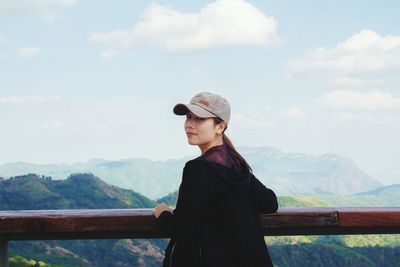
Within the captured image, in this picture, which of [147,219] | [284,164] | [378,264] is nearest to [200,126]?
[147,219]

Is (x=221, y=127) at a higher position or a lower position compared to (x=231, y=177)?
higher

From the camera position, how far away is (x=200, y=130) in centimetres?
226

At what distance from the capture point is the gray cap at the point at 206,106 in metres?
2.24

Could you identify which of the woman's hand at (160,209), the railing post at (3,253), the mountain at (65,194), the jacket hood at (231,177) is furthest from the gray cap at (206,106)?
the mountain at (65,194)

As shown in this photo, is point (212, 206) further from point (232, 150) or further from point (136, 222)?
point (136, 222)

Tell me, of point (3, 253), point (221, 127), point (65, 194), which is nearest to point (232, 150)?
point (221, 127)

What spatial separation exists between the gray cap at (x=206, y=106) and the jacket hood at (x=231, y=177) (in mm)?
193

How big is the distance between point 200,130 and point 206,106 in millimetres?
85

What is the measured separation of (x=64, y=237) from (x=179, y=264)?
58 cm

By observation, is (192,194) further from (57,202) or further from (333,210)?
(57,202)

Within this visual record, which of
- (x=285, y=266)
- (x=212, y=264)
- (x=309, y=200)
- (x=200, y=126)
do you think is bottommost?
(x=309, y=200)

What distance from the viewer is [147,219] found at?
2.35m

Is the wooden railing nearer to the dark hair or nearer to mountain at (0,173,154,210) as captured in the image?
the dark hair

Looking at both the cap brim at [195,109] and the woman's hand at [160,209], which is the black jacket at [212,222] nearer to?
the woman's hand at [160,209]
